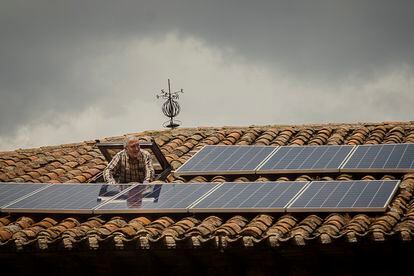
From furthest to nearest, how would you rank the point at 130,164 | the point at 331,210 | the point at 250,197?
1. the point at 130,164
2. the point at 250,197
3. the point at 331,210

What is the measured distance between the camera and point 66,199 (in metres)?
20.5

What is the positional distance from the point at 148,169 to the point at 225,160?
5.10 ft

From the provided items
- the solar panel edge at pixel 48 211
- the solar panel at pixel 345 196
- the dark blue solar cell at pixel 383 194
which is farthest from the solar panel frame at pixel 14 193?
the dark blue solar cell at pixel 383 194

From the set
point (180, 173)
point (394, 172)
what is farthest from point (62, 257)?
point (394, 172)

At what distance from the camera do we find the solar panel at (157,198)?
19339 mm

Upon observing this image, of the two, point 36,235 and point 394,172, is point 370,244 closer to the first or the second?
point 394,172

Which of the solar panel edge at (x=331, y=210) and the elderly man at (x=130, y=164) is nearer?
the solar panel edge at (x=331, y=210)

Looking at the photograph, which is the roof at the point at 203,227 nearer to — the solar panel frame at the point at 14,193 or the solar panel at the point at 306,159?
the solar panel at the point at 306,159

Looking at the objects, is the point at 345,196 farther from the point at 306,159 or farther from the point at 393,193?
the point at 306,159

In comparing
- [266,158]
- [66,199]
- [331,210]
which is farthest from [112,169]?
[331,210]

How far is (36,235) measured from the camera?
18.8 meters

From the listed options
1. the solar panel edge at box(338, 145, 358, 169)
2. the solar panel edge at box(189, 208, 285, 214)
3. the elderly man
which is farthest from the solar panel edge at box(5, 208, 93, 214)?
the solar panel edge at box(338, 145, 358, 169)

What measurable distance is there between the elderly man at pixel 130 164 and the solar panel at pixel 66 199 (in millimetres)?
988

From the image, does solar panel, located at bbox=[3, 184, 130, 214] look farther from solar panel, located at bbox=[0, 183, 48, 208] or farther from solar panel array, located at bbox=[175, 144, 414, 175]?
solar panel array, located at bbox=[175, 144, 414, 175]
